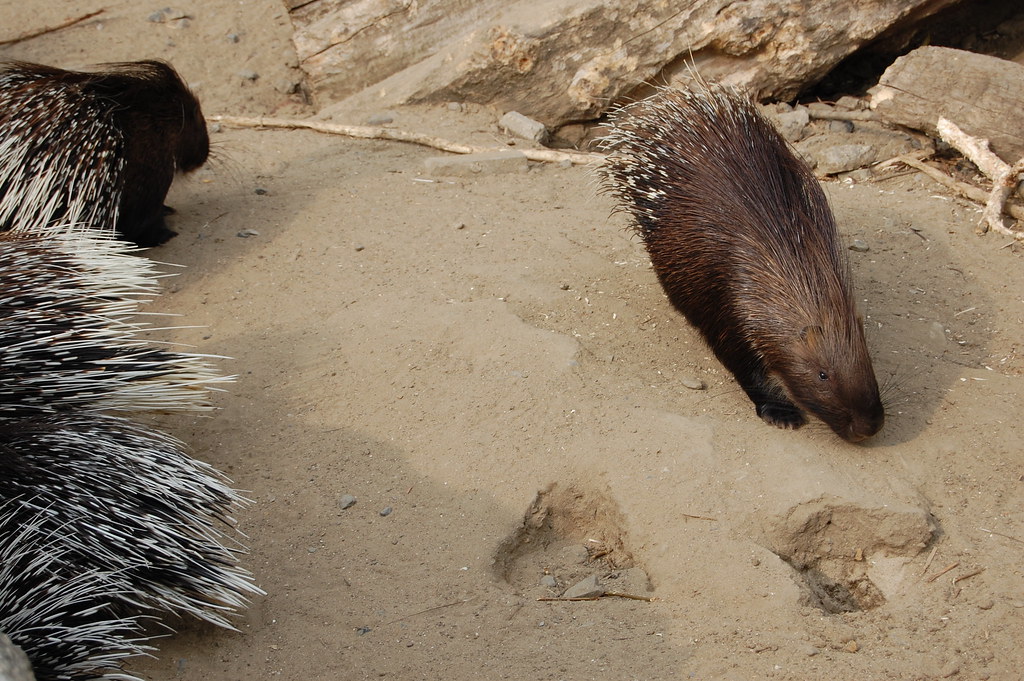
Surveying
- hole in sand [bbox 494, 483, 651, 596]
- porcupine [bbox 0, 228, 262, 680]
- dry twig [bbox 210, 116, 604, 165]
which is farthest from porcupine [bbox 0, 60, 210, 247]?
hole in sand [bbox 494, 483, 651, 596]

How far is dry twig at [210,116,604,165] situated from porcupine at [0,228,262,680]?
9.93 ft

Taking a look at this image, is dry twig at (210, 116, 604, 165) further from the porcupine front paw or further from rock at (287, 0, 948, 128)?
the porcupine front paw

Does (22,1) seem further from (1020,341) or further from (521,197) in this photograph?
(1020,341)

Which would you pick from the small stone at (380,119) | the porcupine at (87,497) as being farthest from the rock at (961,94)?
the porcupine at (87,497)

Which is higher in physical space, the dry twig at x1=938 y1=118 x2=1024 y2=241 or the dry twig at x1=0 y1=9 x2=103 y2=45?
the dry twig at x1=0 y1=9 x2=103 y2=45

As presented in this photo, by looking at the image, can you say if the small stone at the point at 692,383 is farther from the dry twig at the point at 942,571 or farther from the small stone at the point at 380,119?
the small stone at the point at 380,119

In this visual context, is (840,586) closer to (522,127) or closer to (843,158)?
(843,158)

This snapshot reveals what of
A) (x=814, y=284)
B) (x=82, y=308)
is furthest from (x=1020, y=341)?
(x=82, y=308)

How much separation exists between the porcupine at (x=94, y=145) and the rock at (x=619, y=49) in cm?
179

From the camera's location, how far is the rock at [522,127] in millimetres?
6008

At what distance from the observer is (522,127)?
6.05 meters

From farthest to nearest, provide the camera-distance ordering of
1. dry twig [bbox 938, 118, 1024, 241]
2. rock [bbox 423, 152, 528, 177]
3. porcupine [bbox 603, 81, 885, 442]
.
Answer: rock [bbox 423, 152, 528, 177], dry twig [bbox 938, 118, 1024, 241], porcupine [bbox 603, 81, 885, 442]

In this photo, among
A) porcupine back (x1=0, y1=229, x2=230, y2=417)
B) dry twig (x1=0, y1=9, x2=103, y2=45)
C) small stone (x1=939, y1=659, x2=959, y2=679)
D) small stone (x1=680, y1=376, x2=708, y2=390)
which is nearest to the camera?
small stone (x1=939, y1=659, x2=959, y2=679)

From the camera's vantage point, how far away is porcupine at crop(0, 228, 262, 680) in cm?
226
